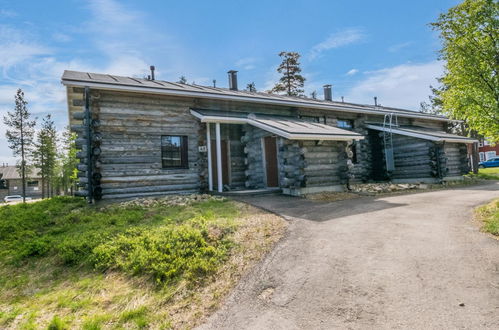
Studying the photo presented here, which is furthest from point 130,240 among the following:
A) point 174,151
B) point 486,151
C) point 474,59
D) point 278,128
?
point 486,151

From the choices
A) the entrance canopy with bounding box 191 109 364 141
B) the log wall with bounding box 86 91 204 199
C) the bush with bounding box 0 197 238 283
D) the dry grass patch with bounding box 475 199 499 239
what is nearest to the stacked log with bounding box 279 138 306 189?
the entrance canopy with bounding box 191 109 364 141

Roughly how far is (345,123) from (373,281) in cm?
1380

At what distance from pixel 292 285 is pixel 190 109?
914 centimetres

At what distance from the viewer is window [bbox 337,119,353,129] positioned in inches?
626

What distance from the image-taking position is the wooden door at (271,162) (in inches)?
480

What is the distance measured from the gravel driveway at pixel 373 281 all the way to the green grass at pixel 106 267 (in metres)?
0.92

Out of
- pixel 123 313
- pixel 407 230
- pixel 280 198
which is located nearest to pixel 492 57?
pixel 407 230

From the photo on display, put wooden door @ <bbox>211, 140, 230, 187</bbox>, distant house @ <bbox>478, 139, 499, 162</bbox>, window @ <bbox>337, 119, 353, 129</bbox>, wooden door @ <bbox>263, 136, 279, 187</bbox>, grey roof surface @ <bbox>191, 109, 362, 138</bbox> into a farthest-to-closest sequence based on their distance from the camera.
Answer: distant house @ <bbox>478, 139, 499, 162</bbox>, window @ <bbox>337, 119, 353, 129</bbox>, wooden door @ <bbox>211, 140, 230, 187</bbox>, wooden door @ <bbox>263, 136, 279, 187</bbox>, grey roof surface @ <bbox>191, 109, 362, 138</bbox>

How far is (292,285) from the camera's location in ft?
11.9

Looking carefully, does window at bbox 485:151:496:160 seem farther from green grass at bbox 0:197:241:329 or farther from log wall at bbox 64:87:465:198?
green grass at bbox 0:197:241:329

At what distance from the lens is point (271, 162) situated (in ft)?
40.1

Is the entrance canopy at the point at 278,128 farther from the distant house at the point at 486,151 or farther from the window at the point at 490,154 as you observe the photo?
the window at the point at 490,154

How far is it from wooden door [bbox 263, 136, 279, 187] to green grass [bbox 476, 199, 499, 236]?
6897 millimetres

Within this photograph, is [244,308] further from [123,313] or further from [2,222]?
[2,222]
